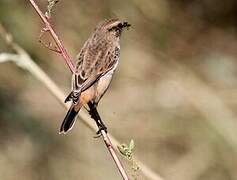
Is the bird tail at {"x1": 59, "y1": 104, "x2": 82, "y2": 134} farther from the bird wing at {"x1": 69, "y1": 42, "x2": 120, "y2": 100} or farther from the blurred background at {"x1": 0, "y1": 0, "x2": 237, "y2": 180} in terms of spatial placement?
the blurred background at {"x1": 0, "y1": 0, "x2": 237, "y2": 180}

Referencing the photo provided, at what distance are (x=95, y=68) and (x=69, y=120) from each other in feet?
1.55

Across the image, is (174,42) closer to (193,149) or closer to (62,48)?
(193,149)

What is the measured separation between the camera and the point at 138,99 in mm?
9852

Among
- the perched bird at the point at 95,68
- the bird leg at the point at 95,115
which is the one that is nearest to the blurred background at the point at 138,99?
the perched bird at the point at 95,68

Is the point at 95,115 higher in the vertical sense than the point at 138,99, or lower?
lower

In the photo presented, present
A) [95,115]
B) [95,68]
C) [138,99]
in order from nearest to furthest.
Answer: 1. [95,115]
2. [95,68]
3. [138,99]

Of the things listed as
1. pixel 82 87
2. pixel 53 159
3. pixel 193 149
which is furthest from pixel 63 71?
pixel 82 87

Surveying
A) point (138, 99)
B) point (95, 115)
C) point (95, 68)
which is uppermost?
point (138, 99)

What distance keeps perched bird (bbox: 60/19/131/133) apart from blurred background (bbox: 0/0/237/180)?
3513 mm

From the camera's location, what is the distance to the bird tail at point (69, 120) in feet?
15.6

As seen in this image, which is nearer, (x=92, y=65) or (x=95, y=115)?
(x=95, y=115)

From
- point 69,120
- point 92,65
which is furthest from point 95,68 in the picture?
point 69,120

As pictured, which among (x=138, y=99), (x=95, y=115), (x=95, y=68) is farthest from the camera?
(x=138, y=99)

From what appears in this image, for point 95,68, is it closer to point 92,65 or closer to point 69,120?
point 92,65
